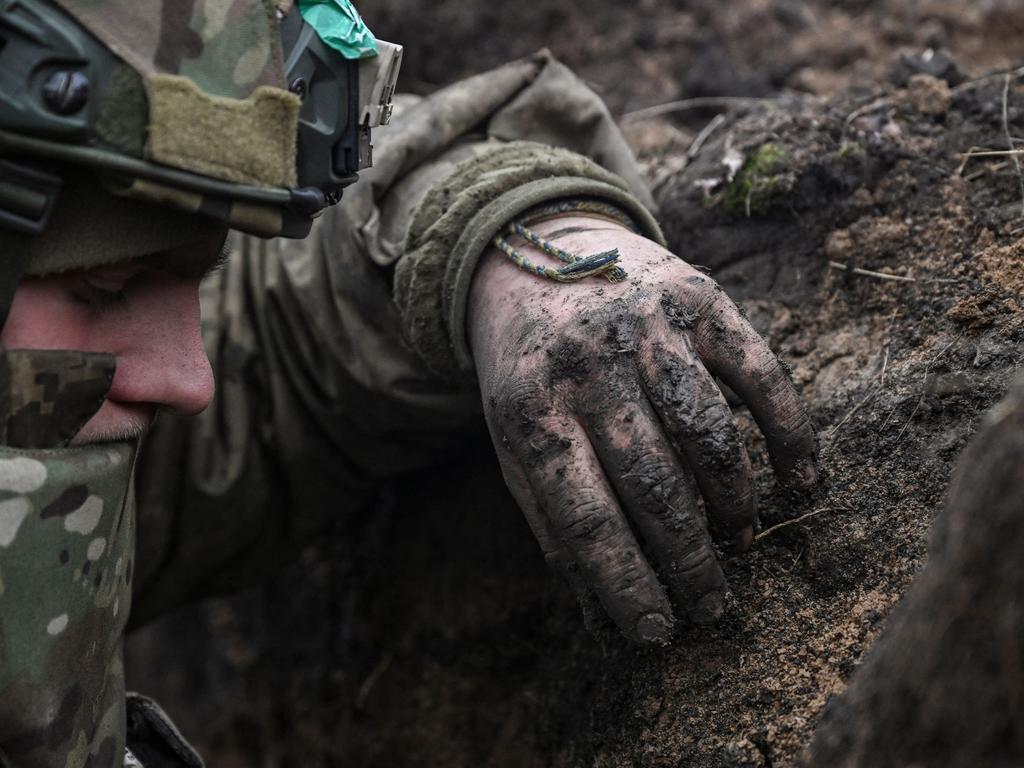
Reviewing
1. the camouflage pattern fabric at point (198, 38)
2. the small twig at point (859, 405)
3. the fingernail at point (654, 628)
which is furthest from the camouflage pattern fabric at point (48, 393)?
the small twig at point (859, 405)

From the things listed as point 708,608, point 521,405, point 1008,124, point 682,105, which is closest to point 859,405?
point 708,608

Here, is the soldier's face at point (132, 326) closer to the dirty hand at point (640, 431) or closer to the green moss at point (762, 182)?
the dirty hand at point (640, 431)

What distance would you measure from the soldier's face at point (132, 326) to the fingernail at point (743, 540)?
27.4 inches

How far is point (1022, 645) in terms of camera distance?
75 centimetres

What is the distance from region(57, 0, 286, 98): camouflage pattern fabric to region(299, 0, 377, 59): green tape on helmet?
0.18ft

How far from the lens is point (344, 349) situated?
1.88m

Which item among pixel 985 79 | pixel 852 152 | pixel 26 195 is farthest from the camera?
pixel 985 79

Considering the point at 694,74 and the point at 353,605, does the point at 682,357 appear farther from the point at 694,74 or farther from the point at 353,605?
the point at 694,74

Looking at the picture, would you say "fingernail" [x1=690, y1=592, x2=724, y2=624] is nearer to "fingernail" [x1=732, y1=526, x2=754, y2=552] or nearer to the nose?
"fingernail" [x1=732, y1=526, x2=754, y2=552]

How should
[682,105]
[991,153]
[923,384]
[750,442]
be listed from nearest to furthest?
[923,384], [750,442], [991,153], [682,105]

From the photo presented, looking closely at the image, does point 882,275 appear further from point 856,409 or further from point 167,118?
point 167,118

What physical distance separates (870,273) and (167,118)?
3.58 ft

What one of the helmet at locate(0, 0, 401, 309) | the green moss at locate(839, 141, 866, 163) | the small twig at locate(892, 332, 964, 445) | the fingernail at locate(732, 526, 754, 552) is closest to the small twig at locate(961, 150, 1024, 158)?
the green moss at locate(839, 141, 866, 163)

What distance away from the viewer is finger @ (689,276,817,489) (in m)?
1.27
